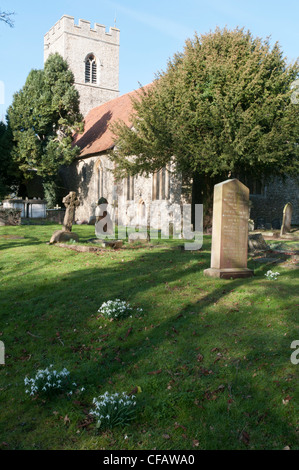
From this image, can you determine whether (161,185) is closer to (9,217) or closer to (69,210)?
(9,217)

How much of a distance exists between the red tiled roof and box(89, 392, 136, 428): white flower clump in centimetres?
2466

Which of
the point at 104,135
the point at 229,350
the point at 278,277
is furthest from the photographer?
the point at 104,135

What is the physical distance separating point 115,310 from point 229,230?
3266 millimetres

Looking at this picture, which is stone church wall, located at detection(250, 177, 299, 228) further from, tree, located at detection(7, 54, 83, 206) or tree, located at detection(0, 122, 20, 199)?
tree, located at detection(0, 122, 20, 199)

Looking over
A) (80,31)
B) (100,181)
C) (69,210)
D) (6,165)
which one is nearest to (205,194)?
(69,210)

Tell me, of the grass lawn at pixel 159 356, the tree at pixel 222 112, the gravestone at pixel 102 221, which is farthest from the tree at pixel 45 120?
the grass lawn at pixel 159 356

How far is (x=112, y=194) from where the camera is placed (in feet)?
92.2

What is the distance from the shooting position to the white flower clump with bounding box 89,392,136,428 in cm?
379

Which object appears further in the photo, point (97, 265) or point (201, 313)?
point (97, 265)

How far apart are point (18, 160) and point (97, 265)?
21781mm

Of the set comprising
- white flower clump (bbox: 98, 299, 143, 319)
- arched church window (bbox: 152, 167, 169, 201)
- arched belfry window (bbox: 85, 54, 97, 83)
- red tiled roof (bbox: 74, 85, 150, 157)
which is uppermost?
arched belfry window (bbox: 85, 54, 97, 83)

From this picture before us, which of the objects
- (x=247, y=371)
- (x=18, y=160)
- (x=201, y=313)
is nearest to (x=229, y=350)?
A: (x=247, y=371)

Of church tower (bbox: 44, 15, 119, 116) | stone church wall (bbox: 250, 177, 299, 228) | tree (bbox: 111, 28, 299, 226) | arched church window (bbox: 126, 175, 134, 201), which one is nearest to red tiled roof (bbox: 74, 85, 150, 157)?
church tower (bbox: 44, 15, 119, 116)

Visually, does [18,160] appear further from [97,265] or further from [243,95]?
[97,265]
